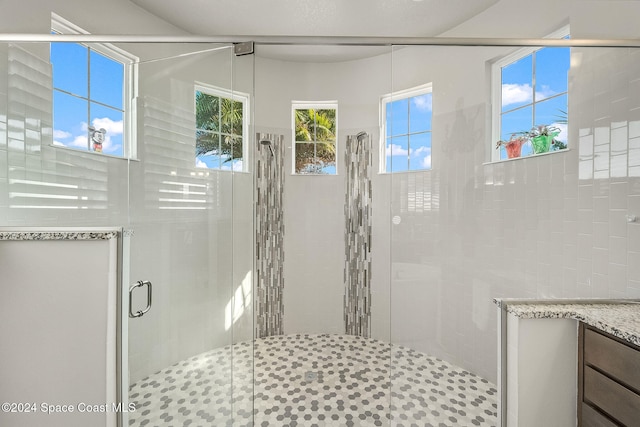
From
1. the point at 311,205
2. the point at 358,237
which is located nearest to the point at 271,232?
the point at 311,205

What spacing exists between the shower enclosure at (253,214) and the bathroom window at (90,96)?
14 millimetres

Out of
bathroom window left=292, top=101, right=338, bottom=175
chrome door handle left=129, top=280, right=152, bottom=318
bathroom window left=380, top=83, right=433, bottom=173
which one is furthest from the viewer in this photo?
bathroom window left=292, top=101, right=338, bottom=175

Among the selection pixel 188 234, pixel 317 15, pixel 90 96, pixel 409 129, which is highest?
pixel 317 15

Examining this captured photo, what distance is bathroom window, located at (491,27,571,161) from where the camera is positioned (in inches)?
61.0

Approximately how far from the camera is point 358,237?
2.49 m

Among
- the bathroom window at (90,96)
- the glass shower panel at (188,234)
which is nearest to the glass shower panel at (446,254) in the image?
the glass shower panel at (188,234)

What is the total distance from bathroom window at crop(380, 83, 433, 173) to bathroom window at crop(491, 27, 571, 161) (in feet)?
1.28

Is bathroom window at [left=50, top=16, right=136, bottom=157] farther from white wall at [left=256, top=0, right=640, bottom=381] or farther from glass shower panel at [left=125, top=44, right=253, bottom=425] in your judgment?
white wall at [left=256, top=0, right=640, bottom=381]

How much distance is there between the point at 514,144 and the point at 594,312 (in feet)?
3.09

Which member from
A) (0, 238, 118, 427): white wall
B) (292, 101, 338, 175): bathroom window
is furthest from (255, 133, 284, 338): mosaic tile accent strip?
(0, 238, 118, 427): white wall

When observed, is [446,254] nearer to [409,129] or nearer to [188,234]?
[409,129]

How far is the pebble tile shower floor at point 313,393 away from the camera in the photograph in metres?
1.39

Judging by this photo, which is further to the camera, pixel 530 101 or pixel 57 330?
pixel 530 101

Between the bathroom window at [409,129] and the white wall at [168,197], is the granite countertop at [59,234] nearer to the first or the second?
the white wall at [168,197]
